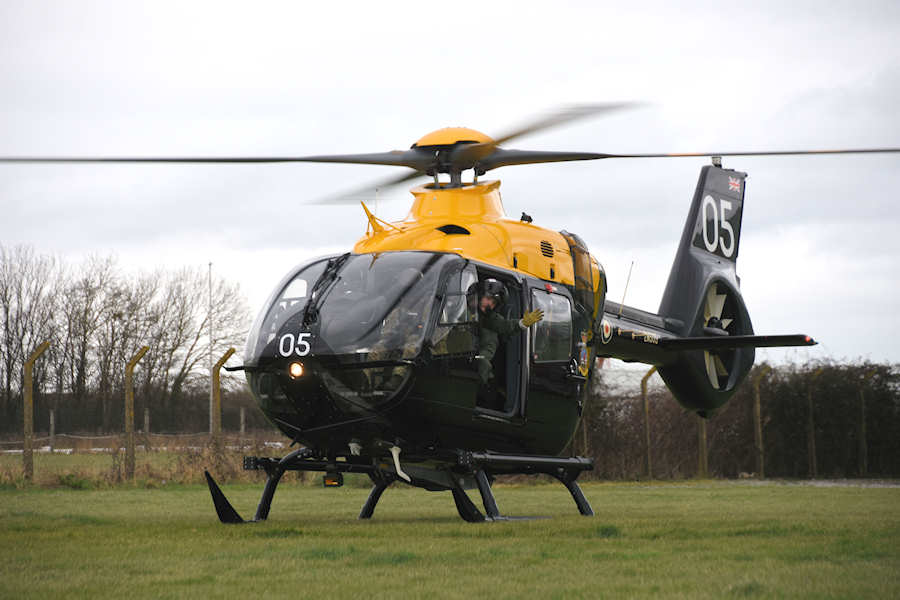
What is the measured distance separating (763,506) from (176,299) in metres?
29.8

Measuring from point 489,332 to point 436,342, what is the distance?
35.9 inches

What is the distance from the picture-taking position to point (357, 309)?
9258 mm

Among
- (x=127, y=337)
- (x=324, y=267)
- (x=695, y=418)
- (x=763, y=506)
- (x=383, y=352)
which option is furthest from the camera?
(x=127, y=337)

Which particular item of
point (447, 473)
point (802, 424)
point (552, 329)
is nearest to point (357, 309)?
point (447, 473)

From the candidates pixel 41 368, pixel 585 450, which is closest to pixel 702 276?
pixel 585 450

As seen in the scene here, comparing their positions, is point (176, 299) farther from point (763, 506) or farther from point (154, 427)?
point (763, 506)

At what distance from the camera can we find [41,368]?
3341 centimetres

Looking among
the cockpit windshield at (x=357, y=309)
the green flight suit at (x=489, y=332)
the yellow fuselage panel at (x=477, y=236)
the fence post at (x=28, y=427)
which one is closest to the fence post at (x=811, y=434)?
the yellow fuselage panel at (x=477, y=236)

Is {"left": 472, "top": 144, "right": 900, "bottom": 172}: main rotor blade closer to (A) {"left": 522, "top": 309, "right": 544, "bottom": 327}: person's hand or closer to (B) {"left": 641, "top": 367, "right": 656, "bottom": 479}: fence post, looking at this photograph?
(A) {"left": 522, "top": 309, "right": 544, "bottom": 327}: person's hand

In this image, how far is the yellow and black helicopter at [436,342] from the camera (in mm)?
9188

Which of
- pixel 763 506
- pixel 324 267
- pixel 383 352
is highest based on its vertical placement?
pixel 324 267

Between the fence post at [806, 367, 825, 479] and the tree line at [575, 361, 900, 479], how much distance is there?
0.14ft

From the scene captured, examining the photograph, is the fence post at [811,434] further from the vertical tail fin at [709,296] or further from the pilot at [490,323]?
the pilot at [490,323]

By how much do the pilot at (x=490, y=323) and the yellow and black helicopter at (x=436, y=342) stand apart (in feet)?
0.46
